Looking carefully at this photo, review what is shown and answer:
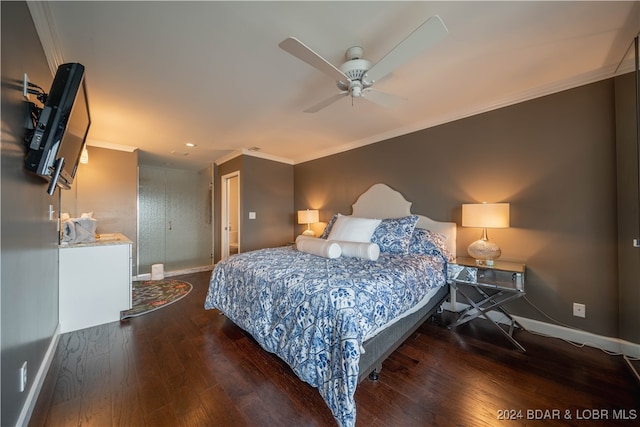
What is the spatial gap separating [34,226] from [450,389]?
295cm

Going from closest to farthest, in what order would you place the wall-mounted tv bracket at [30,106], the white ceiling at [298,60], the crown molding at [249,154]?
1. the wall-mounted tv bracket at [30,106]
2. the white ceiling at [298,60]
3. the crown molding at [249,154]

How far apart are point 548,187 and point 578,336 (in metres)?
1.37

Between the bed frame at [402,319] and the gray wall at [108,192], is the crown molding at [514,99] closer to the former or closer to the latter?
the bed frame at [402,319]

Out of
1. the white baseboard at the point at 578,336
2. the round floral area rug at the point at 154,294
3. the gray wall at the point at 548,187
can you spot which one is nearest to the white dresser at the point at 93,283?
the round floral area rug at the point at 154,294

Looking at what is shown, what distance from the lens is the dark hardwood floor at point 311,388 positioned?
4.26 ft

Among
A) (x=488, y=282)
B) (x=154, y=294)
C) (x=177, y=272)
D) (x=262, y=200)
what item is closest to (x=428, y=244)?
(x=488, y=282)

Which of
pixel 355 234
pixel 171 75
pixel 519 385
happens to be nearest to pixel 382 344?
pixel 519 385

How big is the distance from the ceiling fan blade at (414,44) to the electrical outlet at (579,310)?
2.59 meters

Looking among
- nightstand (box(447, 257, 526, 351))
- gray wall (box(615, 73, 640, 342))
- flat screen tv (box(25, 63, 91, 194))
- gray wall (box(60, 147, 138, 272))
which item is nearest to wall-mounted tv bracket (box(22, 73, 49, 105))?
flat screen tv (box(25, 63, 91, 194))

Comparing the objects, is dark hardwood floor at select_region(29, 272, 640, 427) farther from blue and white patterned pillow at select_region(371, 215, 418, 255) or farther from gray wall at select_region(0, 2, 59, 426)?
blue and white patterned pillow at select_region(371, 215, 418, 255)

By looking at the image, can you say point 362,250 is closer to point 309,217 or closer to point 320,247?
point 320,247

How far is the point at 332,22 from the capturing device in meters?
1.46

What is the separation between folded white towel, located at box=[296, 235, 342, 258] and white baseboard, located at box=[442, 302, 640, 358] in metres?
1.88

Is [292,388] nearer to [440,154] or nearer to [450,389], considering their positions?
[450,389]
